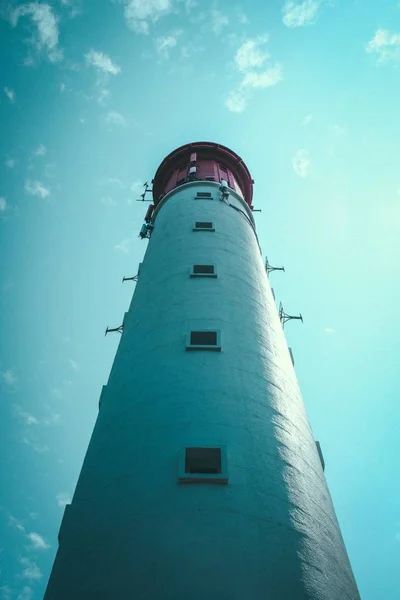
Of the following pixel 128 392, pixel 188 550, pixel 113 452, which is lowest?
pixel 188 550

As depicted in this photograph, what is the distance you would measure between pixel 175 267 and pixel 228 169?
1339 cm

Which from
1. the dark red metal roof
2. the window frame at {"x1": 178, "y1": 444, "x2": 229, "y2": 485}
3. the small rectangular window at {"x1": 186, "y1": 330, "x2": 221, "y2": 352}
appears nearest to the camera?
the window frame at {"x1": 178, "y1": 444, "x2": 229, "y2": 485}

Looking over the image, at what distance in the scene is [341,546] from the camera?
7.98m

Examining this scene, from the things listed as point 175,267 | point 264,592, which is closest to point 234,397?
point 264,592

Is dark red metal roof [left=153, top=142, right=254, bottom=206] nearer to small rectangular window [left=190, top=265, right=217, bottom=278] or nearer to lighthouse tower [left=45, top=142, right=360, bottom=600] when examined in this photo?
small rectangular window [left=190, top=265, right=217, bottom=278]

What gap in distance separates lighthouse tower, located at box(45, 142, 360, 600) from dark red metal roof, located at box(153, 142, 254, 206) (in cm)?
1380

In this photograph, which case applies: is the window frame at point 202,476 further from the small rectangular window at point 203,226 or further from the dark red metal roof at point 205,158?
the dark red metal roof at point 205,158

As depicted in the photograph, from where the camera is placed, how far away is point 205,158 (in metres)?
25.3

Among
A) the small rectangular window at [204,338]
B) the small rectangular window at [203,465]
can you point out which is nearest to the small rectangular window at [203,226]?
the small rectangular window at [204,338]

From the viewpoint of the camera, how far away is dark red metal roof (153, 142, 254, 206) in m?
25.5

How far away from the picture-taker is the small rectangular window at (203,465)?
7516 mm

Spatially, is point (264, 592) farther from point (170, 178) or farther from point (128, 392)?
point (170, 178)

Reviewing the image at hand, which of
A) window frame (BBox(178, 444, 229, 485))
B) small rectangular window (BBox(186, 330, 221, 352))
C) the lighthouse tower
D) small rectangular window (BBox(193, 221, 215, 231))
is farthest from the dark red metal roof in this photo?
window frame (BBox(178, 444, 229, 485))

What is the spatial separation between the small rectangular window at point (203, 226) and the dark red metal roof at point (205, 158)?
362 inches
